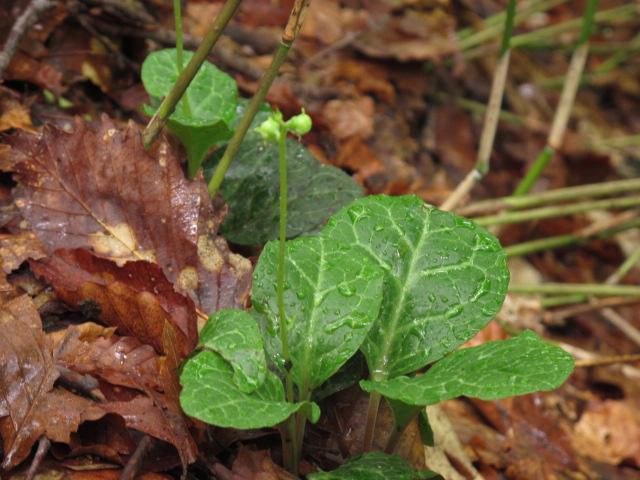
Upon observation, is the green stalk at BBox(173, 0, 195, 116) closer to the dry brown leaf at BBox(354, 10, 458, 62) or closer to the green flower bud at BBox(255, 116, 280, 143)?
the green flower bud at BBox(255, 116, 280, 143)

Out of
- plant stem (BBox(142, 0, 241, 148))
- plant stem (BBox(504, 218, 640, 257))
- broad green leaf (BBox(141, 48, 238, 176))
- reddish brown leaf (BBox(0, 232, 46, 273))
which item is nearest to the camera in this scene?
plant stem (BBox(142, 0, 241, 148))

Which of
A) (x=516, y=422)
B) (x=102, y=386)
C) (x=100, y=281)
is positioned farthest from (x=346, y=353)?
(x=516, y=422)

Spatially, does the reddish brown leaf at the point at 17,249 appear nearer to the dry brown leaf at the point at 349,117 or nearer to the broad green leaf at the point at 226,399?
the broad green leaf at the point at 226,399

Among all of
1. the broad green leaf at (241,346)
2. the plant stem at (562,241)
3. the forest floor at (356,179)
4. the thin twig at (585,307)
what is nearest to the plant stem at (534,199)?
the forest floor at (356,179)

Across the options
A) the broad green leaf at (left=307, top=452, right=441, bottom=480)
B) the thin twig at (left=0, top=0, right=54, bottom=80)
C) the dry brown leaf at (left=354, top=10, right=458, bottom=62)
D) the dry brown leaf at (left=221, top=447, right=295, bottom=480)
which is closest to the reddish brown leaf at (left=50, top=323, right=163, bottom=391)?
the dry brown leaf at (left=221, top=447, right=295, bottom=480)

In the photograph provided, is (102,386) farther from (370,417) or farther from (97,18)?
(97,18)

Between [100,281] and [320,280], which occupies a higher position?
[320,280]
